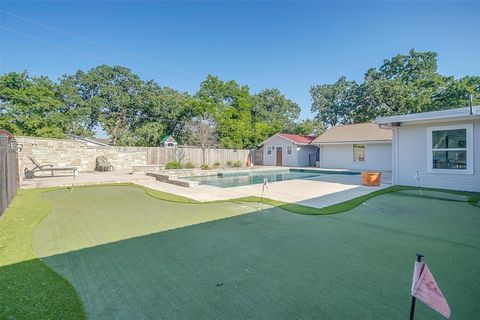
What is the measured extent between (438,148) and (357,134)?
36.7 feet

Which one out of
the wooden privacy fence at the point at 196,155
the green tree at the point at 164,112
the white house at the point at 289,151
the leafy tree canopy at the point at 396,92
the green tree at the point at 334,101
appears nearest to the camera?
the wooden privacy fence at the point at 196,155

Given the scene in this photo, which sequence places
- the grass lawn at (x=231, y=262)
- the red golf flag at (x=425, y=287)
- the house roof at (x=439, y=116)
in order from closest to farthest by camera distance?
the red golf flag at (x=425, y=287) < the grass lawn at (x=231, y=262) < the house roof at (x=439, y=116)

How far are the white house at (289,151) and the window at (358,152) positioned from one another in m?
4.69

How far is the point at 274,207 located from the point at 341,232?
7.32 ft

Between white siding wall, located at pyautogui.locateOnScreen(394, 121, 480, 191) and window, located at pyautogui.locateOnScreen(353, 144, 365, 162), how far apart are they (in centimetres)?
948

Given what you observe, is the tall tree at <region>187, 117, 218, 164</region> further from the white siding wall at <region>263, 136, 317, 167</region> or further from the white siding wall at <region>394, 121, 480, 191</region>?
the white siding wall at <region>394, 121, 480, 191</region>

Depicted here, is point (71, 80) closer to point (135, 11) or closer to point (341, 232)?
point (135, 11)

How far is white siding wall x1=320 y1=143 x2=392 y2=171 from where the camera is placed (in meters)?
17.9

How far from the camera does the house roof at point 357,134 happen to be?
18.1 meters

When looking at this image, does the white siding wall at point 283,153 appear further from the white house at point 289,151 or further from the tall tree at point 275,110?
the tall tree at point 275,110

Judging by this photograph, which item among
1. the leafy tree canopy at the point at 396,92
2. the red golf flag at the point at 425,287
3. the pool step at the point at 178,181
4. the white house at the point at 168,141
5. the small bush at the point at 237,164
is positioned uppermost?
the leafy tree canopy at the point at 396,92

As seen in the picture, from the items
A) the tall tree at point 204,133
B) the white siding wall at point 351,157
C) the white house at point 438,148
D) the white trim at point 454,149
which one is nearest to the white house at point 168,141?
the tall tree at point 204,133

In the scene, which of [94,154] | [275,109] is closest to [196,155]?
[94,154]

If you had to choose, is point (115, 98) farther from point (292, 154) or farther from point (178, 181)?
point (178, 181)
